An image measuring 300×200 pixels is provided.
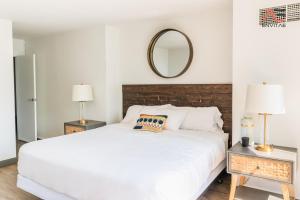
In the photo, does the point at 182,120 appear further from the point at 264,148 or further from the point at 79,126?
the point at 79,126

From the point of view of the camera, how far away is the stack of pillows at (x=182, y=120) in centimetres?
312

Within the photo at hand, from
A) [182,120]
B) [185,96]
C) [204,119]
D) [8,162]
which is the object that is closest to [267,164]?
[204,119]

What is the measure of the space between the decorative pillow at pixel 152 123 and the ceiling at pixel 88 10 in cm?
147

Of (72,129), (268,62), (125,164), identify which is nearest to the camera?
(125,164)

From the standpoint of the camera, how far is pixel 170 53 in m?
3.73

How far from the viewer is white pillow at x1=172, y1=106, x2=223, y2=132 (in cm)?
310

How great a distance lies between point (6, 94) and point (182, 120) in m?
2.82

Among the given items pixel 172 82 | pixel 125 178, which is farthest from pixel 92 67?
pixel 125 178

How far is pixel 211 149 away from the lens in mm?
2451

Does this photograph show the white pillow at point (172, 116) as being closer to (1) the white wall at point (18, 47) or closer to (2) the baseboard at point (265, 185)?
(2) the baseboard at point (265, 185)

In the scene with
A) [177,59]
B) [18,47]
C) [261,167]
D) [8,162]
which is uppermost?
[18,47]

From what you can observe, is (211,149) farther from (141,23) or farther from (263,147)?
(141,23)

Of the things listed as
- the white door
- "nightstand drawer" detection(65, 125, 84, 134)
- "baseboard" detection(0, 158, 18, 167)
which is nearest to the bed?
"nightstand drawer" detection(65, 125, 84, 134)

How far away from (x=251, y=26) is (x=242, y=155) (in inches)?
56.0
